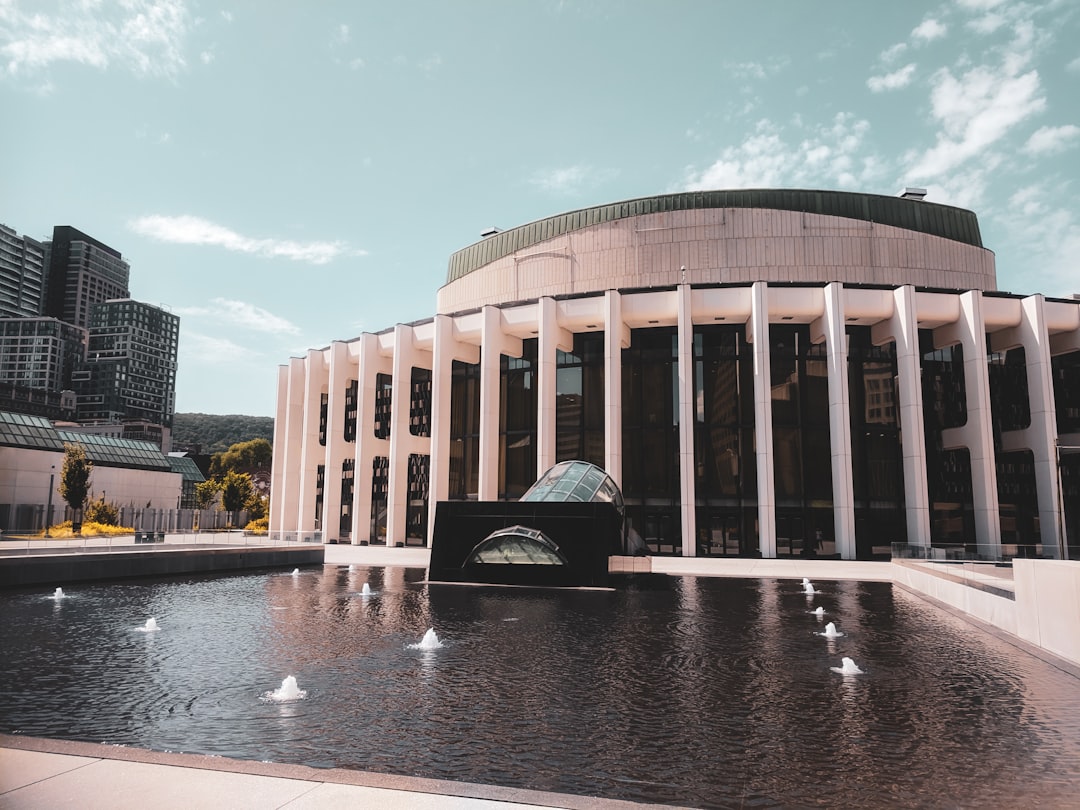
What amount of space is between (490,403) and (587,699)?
33395 mm

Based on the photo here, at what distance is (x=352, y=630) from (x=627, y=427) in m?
30.0

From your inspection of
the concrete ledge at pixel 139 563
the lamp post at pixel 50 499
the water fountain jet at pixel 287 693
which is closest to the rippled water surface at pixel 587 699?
the water fountain jet at pixel 287 693

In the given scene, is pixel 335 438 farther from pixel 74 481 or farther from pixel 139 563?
pixel 139 563

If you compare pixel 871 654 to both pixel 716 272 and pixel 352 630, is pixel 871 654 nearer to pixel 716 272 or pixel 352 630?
pixel 352 630

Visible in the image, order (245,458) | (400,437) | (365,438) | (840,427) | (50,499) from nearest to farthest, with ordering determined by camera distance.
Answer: (840,427) → (400,437) → (365,438) → (50,499) → (245,458)

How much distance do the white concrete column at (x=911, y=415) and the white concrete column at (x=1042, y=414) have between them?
5721mm

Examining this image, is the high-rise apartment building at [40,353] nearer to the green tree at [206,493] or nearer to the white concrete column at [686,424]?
the green tree at [206,493]

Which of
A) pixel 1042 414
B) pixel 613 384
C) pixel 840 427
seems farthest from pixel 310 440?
pixel 1042 414

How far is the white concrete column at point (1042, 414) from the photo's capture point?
36281mm

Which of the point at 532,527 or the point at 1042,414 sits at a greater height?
the point at 1042,414

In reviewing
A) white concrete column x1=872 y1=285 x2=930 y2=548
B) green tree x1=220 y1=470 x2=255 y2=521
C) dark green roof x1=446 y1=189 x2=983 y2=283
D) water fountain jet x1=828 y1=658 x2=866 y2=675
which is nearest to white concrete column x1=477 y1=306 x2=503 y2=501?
dark green roof x1=446 y1=189 x2=983 y2=283

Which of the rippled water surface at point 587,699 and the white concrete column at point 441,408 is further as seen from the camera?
the white concrete column at point 441,408

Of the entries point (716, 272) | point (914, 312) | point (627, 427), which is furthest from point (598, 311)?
point (914, 312)

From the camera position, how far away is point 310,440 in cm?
5241
